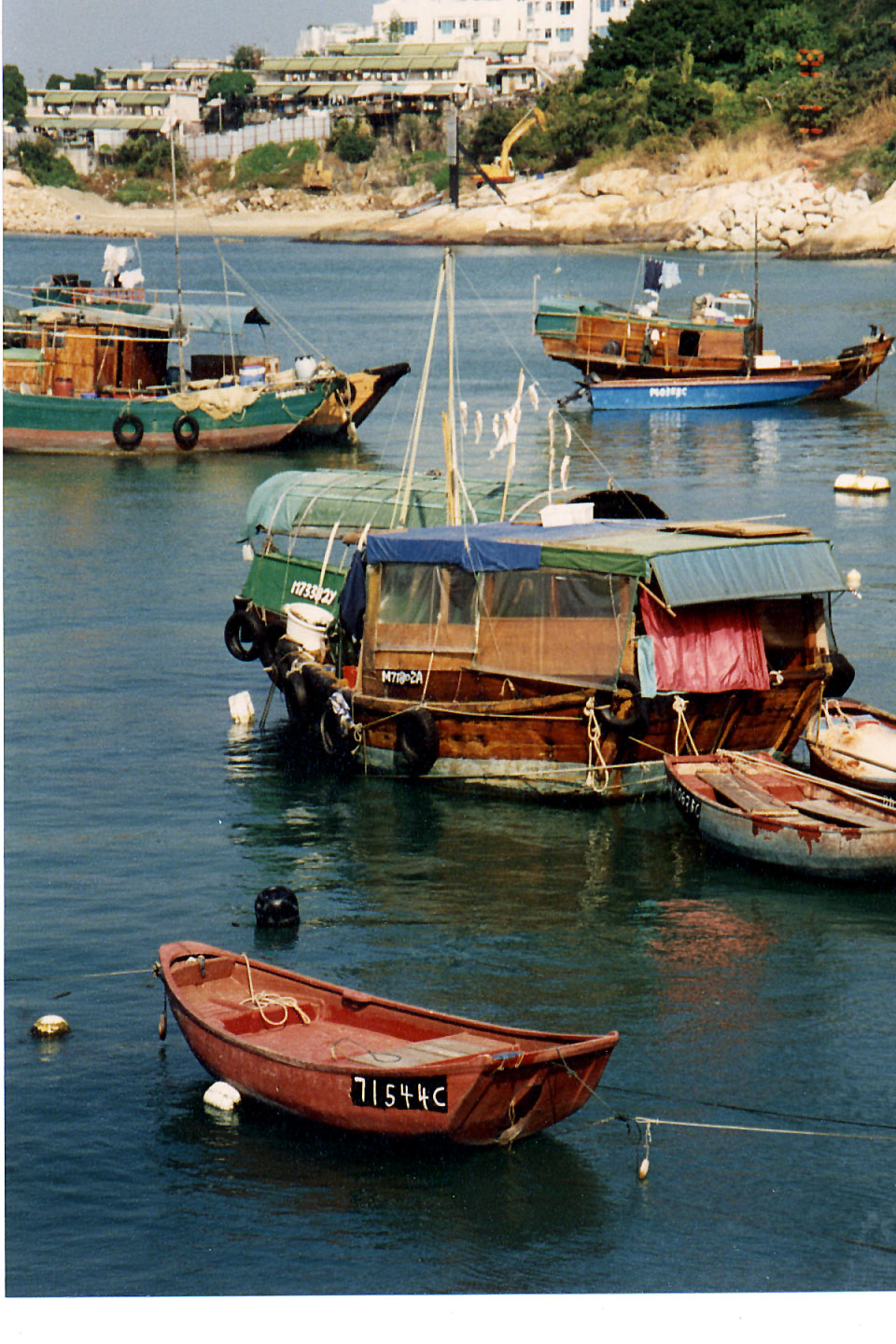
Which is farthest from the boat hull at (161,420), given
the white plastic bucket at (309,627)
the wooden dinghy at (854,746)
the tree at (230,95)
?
the tree at (230,95)

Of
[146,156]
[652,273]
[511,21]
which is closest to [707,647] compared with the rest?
[652,273]

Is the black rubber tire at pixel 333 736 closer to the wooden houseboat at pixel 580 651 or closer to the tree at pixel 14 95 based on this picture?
the wooden houseboat at pixel 580 651

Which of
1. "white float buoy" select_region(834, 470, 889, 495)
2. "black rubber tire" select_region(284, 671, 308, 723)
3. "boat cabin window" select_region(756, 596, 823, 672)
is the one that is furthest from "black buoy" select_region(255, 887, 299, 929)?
"white float buoy" select_region(834, 470, 889, 495)

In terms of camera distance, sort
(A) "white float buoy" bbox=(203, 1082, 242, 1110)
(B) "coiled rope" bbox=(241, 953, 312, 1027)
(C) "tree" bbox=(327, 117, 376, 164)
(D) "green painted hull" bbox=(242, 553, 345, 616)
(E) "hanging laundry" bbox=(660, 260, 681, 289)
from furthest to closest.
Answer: (C) "tree" bbox=(327, 117, 376, 164), (E) "hanging laundry" bbox=(660, 260, 681, 289), (D) "green painted hull" bbox=(242, 553, 345, 616), (B) "coiled rope" bbox=(241, 953, 312, 1027), (A) "white float buoy" bbox=(203, 1082, 242, 1110)

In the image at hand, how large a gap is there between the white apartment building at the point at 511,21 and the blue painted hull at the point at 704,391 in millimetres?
132132

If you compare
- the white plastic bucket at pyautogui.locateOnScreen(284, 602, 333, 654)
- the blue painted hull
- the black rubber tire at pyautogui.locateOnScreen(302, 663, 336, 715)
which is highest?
the blue painted hull

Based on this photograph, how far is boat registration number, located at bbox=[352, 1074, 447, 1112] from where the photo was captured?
46.8 feet

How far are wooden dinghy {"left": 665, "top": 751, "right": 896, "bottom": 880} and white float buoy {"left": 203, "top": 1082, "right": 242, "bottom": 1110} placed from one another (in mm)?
7996

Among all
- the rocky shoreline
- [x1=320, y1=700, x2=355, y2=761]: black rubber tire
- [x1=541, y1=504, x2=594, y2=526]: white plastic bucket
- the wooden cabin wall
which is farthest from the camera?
the rocky shoreline

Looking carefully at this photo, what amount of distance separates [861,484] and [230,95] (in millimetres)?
153477

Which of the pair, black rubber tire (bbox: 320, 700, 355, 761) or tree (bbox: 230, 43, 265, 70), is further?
tree (bbox: 230, 43, 265, 70)

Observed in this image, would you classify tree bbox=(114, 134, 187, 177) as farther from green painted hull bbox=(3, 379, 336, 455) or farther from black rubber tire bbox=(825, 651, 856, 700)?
black rubber tire bbox=(825, 651, 856, 700)

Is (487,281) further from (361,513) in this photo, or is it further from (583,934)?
(583,934)

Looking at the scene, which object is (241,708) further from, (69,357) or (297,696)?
(69,357)
